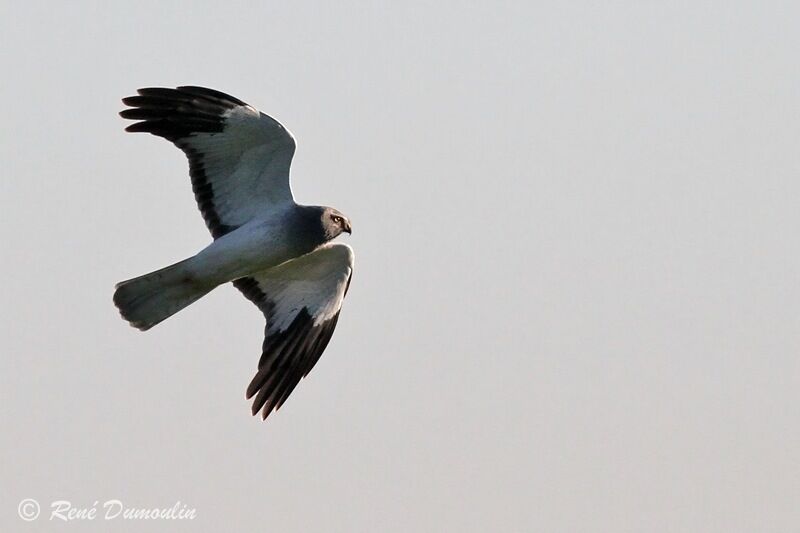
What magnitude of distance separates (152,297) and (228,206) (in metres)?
1.46

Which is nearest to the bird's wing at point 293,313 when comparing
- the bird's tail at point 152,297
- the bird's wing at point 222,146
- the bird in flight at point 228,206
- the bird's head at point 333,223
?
the bird in flight at point 228,206

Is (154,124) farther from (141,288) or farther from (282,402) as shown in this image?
(282,402)

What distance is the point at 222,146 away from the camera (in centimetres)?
2081

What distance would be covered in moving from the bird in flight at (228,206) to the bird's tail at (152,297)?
0.01 m

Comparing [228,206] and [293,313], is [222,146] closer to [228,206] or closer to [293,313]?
[228,206]

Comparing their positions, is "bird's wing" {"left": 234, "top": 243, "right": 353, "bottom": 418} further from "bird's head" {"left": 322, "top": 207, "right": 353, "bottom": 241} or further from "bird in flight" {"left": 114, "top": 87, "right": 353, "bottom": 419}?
"bird's head" {"left": 322, "top": 207, "right": 353, "bottom": 241}

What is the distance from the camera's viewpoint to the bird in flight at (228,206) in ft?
67.3

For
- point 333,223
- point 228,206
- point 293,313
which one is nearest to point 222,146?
point 228,206

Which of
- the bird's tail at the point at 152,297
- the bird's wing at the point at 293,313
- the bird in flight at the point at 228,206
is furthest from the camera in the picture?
the bird's wing at the point at 293,313

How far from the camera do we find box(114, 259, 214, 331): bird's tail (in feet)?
67.7

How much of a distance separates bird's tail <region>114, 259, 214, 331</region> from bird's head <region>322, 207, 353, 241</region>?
5.00 feet

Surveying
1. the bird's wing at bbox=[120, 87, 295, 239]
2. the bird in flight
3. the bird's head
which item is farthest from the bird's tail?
the bird's head

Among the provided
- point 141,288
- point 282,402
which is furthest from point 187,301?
point 282,402

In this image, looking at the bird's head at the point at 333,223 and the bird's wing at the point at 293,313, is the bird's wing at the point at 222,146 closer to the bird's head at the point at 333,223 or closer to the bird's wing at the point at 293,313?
the bird's head at the point at 333,223
